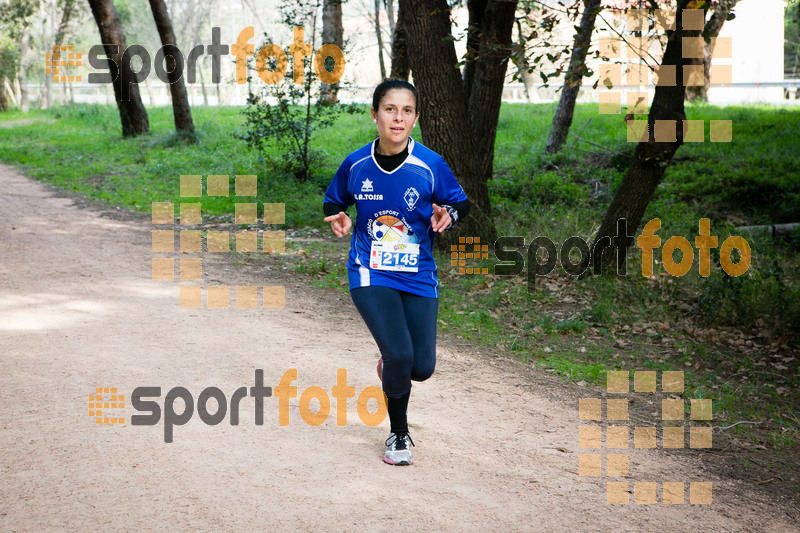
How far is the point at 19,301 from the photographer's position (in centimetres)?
766

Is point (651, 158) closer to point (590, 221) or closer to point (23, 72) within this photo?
point (590, 221)

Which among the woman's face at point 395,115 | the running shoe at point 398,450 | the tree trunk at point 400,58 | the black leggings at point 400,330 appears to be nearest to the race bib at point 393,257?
the black leggings at point 400,330

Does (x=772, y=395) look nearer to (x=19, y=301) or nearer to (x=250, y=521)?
(x=250, y=521)

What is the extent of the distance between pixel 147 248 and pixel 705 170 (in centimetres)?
1046

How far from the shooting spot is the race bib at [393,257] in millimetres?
4250

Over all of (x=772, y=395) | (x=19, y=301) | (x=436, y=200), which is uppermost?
(x=436, y=200)

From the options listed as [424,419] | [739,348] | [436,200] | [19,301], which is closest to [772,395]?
[739,348]

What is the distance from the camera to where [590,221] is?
11.3m

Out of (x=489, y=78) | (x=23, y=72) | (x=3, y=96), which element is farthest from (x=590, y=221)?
(x=23, y=72)

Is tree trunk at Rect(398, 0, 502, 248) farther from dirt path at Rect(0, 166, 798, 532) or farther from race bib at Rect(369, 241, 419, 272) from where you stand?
race bib at Rect(369, 241, 419, 272)
